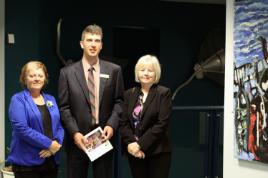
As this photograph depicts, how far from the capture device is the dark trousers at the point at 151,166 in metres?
3.07

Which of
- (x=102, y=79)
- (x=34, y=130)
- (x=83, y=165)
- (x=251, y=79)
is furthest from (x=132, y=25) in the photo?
(x=34, y=130)

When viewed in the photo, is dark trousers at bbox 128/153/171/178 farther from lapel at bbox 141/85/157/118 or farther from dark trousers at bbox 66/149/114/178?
lapel at bbox 141/85/157/118

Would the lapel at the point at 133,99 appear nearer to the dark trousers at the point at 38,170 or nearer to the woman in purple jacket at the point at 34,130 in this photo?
the woman in purple jacket at the point at 34,130

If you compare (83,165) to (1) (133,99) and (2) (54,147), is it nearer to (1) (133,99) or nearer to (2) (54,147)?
(2) (54,147)

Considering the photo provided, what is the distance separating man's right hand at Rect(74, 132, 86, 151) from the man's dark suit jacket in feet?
0.11

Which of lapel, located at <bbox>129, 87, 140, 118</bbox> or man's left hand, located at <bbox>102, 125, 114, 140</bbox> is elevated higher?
lapel, located at <bbox>129, 87, 140, 118</bbox>

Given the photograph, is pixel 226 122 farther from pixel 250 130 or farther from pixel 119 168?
pixel 119 168

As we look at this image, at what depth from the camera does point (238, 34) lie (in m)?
3.44

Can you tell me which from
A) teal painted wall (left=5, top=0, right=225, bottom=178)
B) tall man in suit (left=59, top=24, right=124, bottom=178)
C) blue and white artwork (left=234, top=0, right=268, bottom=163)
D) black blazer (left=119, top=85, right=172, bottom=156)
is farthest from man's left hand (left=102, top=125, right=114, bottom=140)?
teal painted wall (left=5, top=0, right=225, bottom=178)

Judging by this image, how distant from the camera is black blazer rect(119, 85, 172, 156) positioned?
119 inches

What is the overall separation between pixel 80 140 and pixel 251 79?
141 centimetres

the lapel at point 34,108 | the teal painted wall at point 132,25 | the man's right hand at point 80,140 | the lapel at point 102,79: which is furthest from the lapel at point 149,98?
the teal painted wall at point 132,25

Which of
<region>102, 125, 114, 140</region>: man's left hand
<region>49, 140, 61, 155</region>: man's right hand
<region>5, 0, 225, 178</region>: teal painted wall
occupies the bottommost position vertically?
<region>49, 140, 61, 155</region>: man's right hand

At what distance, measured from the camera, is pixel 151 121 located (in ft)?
10.0
